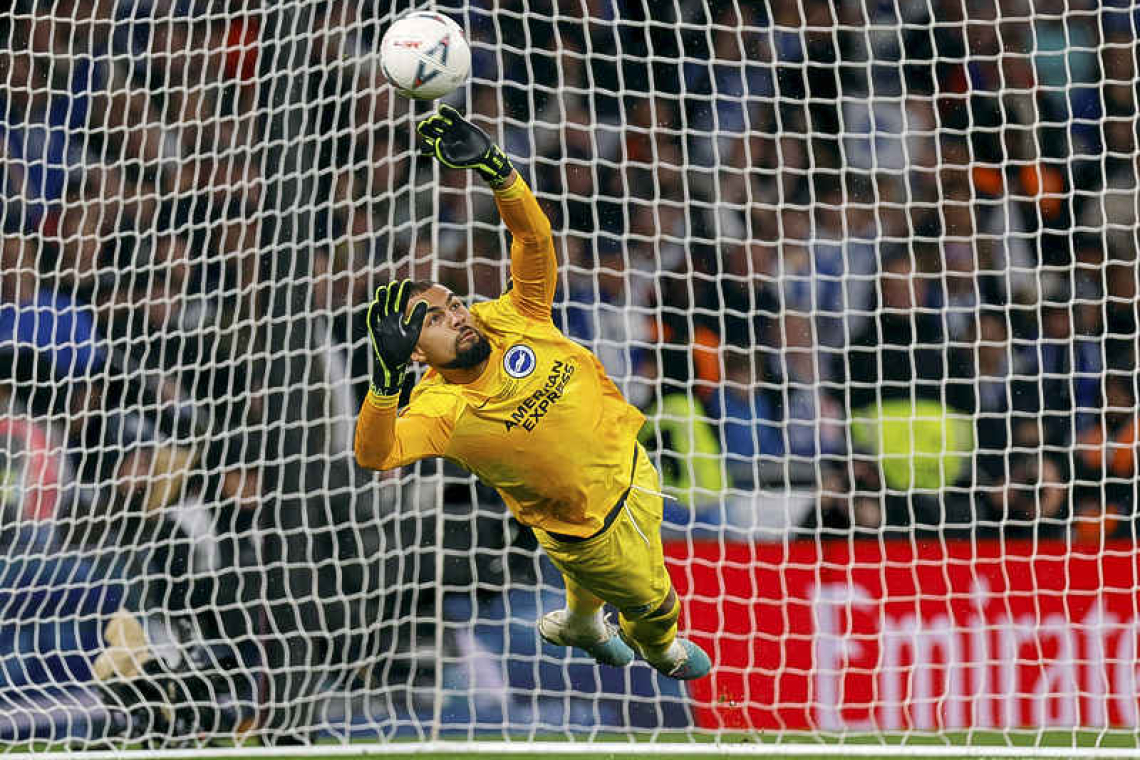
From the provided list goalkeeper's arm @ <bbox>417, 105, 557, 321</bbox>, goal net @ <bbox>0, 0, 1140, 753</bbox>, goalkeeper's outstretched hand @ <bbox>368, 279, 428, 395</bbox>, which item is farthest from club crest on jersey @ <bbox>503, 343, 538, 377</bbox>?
goal net @ <bbox>0, 0, 1140, 753</bbox>

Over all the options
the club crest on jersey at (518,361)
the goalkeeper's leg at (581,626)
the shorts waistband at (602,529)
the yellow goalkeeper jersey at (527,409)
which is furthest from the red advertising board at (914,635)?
the club crest on jersey at (518,361)

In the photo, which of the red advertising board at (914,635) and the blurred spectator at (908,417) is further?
the blurred spectator at (908,417)

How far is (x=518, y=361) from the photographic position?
479 cm

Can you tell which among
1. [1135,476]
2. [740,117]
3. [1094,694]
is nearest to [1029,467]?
[1135,476]

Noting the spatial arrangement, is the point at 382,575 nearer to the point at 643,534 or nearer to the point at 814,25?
the point at 643,534

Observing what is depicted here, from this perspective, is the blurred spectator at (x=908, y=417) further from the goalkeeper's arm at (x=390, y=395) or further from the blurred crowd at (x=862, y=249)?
the goalkeeper's arm at (x=390, y=395)

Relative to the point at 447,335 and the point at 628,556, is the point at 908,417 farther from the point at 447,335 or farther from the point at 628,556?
the point at 447,335

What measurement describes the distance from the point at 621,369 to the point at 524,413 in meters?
2.45

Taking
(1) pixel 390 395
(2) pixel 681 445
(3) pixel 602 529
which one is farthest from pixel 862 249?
(1) pixel 390 395

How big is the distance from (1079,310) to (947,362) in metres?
0.73

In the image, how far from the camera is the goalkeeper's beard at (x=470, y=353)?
15.2 feet

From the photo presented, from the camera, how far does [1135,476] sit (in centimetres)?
710

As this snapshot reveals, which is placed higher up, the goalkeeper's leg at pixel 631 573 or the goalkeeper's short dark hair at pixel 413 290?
the goalkeeper's short dark hair at pixel 413 290

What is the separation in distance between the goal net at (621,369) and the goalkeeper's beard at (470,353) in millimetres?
1430
